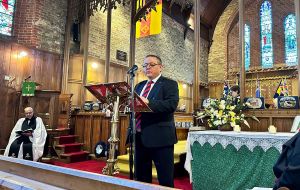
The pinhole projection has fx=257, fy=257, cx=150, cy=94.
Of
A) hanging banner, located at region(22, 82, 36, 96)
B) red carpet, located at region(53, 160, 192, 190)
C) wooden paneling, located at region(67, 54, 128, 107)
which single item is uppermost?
wooden paneling, located at region(67, 54, 128, 107)

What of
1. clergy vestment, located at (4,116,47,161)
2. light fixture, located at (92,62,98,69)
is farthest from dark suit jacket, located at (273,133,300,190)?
light fixture, located at (92,62,98,69)

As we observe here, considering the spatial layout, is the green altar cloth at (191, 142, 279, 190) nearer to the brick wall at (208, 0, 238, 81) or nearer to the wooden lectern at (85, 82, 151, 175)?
the wooden lectern at (85, 82, 151, 175)

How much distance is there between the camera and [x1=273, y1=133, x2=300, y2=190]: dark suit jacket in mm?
1033

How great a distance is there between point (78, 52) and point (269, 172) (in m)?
7.23

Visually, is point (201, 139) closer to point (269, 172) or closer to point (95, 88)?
point (269, 172)

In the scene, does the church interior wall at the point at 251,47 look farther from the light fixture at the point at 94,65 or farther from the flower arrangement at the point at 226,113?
the flower arrangement at the point at 226,113

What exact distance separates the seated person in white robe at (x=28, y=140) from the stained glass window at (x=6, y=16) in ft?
9.73

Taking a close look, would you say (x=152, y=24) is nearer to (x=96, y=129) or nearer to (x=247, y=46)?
(x=96, y=129)

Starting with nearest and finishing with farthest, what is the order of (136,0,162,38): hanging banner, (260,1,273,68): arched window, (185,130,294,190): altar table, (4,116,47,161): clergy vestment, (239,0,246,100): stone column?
1. (185,130,294,190): altar table
2. (239,0,246,100): stone column
3. (4,116,47,161): clergy vestment
4. (136,0,162,38): hanging banner
5. (260,1,273,68): arched window

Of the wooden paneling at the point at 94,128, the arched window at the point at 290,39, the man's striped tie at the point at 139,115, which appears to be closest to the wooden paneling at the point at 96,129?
the wooden paneling at the point at 94,128

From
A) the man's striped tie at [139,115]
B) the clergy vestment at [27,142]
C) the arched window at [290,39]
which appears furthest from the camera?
the arched window at [290,39]

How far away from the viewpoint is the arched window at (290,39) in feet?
38.6

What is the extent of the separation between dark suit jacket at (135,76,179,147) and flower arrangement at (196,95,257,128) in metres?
1.83

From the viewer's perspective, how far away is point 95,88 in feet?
7.80
